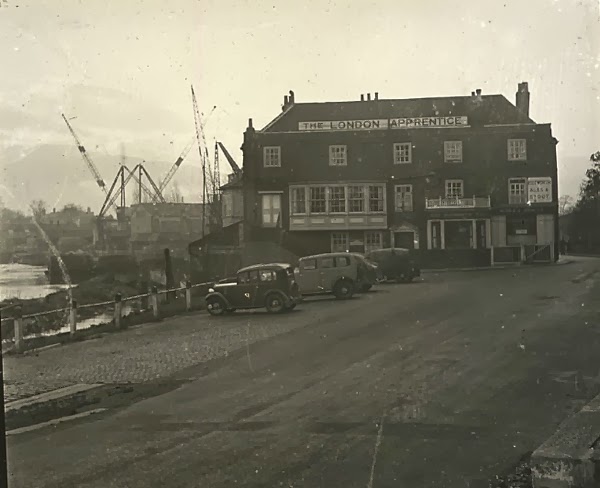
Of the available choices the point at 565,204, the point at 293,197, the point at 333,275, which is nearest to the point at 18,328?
the point at 293,197

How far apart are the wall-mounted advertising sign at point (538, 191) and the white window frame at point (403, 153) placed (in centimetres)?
57

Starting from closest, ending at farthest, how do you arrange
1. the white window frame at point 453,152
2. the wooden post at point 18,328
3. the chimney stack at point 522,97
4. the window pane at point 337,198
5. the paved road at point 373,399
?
the paved road at point 373,399, the wooden post at point 18,328, the window pane at point 337,198, the white window frame at point 453,152, the chimney stack at point 522,97

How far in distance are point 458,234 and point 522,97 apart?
0.82 meters

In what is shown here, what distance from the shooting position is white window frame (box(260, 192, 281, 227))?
9.18 ft

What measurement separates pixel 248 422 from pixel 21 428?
875 millimetres

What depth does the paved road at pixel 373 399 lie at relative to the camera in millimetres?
2508

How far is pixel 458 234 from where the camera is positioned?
2.89m

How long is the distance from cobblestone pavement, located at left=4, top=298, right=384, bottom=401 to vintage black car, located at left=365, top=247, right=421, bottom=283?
0.68 feet

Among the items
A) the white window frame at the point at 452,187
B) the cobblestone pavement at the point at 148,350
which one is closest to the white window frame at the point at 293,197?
the cobblestone pavement at the point at 148,350

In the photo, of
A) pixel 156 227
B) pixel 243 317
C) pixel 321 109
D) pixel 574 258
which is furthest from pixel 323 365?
pixel 574 258

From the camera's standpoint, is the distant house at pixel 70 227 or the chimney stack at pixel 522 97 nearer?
the distant house at pixel 70 227

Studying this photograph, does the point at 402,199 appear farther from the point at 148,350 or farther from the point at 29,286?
the point at 29,286

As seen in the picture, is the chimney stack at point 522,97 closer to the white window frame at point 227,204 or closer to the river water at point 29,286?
the white window frame at point 227,204

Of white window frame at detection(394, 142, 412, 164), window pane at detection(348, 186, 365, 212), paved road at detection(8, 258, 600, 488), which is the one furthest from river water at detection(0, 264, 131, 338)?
white window frame at detection(394, 142, 412, 164)
